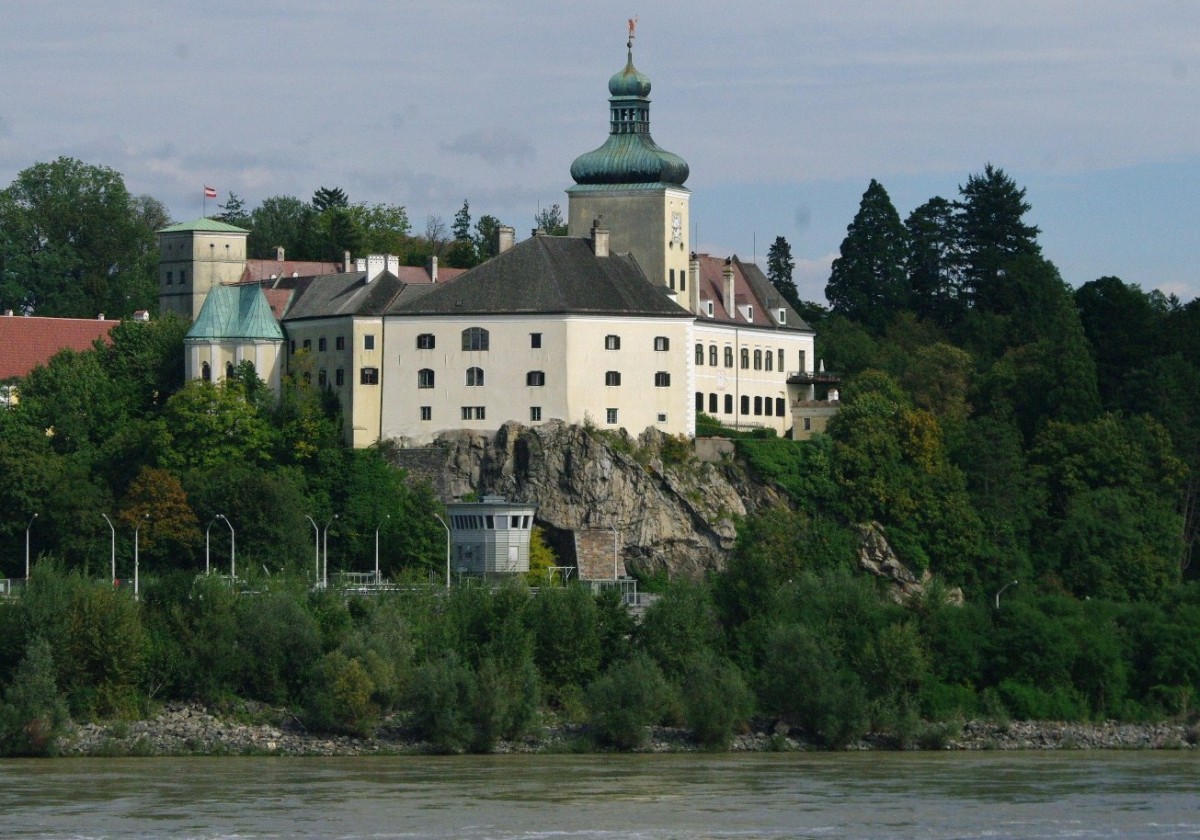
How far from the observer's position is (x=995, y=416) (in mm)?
109875

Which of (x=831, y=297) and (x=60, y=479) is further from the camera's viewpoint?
(x=831, y=297)

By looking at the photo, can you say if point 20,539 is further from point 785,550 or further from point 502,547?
point 785,550

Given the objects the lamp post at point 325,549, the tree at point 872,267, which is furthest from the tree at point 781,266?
the lamp post at point 325,549

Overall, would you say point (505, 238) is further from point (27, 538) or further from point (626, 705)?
point (626, 705)

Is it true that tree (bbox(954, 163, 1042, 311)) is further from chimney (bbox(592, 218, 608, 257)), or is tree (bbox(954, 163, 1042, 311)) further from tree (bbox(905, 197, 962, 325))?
chimney (bbox(592, 218, 608, 257))

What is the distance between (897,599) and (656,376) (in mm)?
11663

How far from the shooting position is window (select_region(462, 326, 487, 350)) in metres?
101

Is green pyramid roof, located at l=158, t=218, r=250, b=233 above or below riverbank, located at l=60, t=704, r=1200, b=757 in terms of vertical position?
above

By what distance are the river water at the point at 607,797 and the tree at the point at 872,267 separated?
56.0 metres

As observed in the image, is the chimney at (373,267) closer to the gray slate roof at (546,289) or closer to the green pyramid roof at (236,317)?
the gray slate roof at (546,289)

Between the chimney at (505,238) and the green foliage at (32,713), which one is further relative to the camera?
the chimney at (505,238)

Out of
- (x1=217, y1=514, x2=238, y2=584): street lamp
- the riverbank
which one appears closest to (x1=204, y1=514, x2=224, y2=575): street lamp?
(x1=217, y1=514, x2=238, y2=584): street lamp

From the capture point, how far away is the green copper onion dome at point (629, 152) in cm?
10838

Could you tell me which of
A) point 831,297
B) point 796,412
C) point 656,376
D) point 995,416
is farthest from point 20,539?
point 831,297
